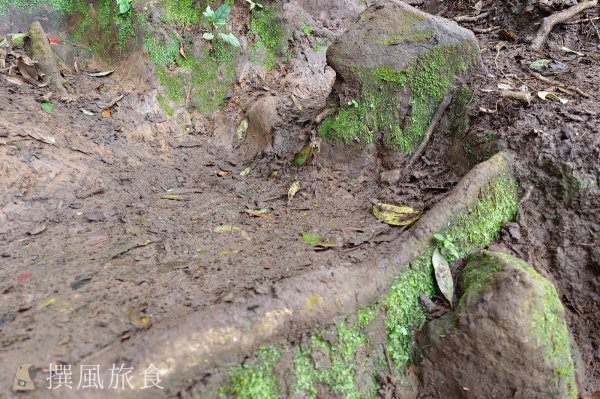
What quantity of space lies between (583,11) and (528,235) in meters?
3.47

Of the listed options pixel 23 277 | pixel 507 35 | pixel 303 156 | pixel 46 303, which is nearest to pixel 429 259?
pixel 303 156

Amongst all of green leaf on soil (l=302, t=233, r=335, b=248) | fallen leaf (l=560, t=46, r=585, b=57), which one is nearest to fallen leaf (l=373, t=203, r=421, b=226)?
green leaf on soil (l=302, t=233, r=335, b=248)

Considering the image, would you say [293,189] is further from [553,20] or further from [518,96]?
[553,20]

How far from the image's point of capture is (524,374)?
2262 mm

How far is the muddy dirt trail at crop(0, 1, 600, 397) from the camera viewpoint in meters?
2.35

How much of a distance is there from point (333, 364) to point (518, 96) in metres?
2.47

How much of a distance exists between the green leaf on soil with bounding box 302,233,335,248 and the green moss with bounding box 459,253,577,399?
85 cm

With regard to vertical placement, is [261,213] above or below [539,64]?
below

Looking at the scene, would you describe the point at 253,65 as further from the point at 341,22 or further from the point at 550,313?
the point at 550,313

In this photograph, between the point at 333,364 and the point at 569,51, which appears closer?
the point at 333,364

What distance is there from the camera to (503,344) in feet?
7.47

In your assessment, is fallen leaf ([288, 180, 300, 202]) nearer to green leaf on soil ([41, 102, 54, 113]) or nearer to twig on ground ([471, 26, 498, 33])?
green leaf on soil ([41, 102, 54, 113])

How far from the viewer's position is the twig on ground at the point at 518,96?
336cm

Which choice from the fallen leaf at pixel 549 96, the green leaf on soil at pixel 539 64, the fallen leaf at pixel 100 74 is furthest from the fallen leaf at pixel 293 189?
the fallen leaf at pixel 100 74
